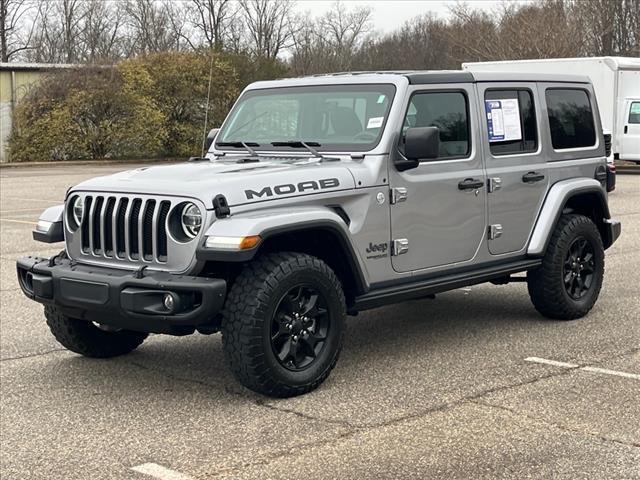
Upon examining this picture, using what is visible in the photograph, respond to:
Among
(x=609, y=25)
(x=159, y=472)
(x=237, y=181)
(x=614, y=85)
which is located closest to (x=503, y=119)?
(x=237, y=181)

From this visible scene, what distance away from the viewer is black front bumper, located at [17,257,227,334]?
5.21m

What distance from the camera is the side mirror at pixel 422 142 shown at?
5.95m

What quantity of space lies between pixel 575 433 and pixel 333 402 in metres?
1.35

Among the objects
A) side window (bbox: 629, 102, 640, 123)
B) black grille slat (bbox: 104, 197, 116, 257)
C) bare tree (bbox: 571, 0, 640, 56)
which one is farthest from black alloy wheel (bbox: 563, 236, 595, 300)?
bare tree (bbox: 571, 0, 640, 56)

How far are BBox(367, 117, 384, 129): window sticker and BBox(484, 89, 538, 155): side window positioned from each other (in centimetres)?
107

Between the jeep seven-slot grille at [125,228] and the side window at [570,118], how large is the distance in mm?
3431

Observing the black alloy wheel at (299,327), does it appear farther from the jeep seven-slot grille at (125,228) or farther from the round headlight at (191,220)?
the jeep seven-slot grille at (125,228)

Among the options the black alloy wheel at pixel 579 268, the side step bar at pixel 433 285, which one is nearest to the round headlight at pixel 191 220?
the side step bar at pixel 433 285

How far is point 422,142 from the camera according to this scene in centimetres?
595

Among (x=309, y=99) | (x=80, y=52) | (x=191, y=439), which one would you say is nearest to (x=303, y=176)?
(x=309, y=99)

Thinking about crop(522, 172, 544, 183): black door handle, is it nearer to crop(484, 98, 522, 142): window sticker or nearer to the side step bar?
crop(484, 98, 522, 142): window sticker

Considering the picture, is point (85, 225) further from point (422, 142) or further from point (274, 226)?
point (422, 142)

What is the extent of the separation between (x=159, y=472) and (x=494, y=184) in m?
3.43

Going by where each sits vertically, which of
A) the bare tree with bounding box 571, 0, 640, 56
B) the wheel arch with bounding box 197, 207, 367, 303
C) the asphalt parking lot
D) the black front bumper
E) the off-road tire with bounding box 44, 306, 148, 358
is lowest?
the asphalt parking lot
